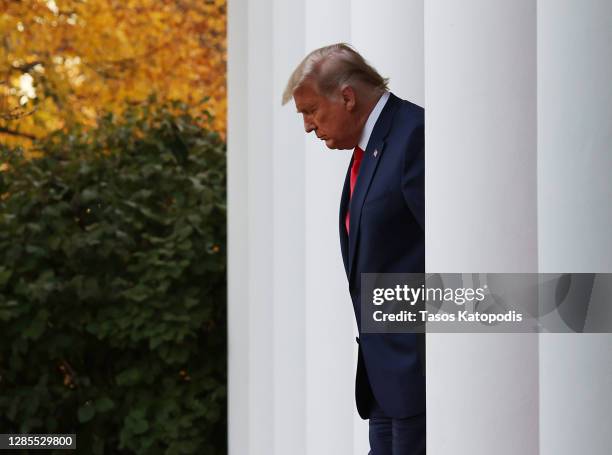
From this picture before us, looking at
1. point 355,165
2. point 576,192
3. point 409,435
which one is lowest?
point 409,435

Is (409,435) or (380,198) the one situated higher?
(380,198)

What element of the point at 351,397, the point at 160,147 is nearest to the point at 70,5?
the point at 160,147

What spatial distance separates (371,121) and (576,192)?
0.81 meters

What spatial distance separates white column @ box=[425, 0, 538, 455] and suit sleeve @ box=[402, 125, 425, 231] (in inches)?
8.7

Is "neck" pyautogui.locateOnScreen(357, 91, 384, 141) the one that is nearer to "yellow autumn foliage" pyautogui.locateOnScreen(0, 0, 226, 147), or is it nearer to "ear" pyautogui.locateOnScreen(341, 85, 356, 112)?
"ear" pyautogui.locateOnScreen(341, 85, 356, 112)

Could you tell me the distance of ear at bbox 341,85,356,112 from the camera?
2.63 meters

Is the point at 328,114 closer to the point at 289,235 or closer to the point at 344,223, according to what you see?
the point at 344,223

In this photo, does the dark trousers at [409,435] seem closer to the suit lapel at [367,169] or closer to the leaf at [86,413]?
the suit lapel at [367,169]

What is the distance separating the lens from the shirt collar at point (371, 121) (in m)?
2.65

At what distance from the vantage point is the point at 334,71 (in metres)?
2.63

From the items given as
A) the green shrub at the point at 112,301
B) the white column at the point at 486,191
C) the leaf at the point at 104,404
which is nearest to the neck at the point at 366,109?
the white column at the point at 486,191

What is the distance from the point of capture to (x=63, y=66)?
1026cm

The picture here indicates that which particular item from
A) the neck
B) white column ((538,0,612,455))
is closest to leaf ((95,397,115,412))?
the neck

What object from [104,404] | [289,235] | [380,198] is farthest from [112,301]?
[380,198]
